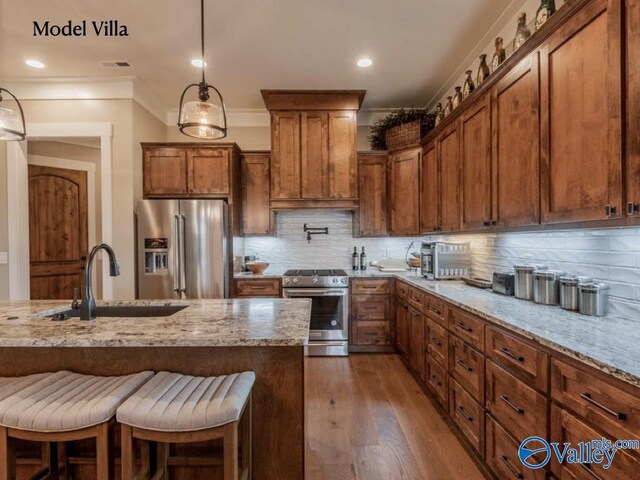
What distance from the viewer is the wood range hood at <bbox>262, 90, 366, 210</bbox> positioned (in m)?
3.78

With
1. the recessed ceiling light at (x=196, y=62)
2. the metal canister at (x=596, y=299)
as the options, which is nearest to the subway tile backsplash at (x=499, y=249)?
the metal canister at (x=596, y=299)

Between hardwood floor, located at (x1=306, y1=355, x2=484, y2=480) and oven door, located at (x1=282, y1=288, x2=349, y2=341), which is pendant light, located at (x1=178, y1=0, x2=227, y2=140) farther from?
oven door, located at (x1=282, y1=288, x2=349, y2=341)

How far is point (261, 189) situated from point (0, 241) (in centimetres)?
284

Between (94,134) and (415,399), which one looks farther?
(94,134)

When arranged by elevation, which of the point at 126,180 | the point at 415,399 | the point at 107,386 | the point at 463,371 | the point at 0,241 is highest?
the point at 126,180

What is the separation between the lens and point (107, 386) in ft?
4.40

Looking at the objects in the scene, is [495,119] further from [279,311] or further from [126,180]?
[126,180]

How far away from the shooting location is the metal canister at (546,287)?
1885 mm

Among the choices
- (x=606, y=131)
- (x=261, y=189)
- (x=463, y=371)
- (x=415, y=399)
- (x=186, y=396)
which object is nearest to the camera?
(x=186, y=396)

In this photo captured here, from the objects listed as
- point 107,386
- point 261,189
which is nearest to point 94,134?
point 261,189

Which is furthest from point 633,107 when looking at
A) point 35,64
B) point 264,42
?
point 35,64

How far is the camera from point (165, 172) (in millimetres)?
3742

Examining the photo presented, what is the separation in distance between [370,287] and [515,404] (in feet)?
7.34

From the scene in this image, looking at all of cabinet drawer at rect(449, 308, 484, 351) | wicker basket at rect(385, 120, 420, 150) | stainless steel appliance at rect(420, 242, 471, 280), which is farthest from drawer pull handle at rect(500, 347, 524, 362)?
wicker basket at rect(385, 120, 420, 150)
